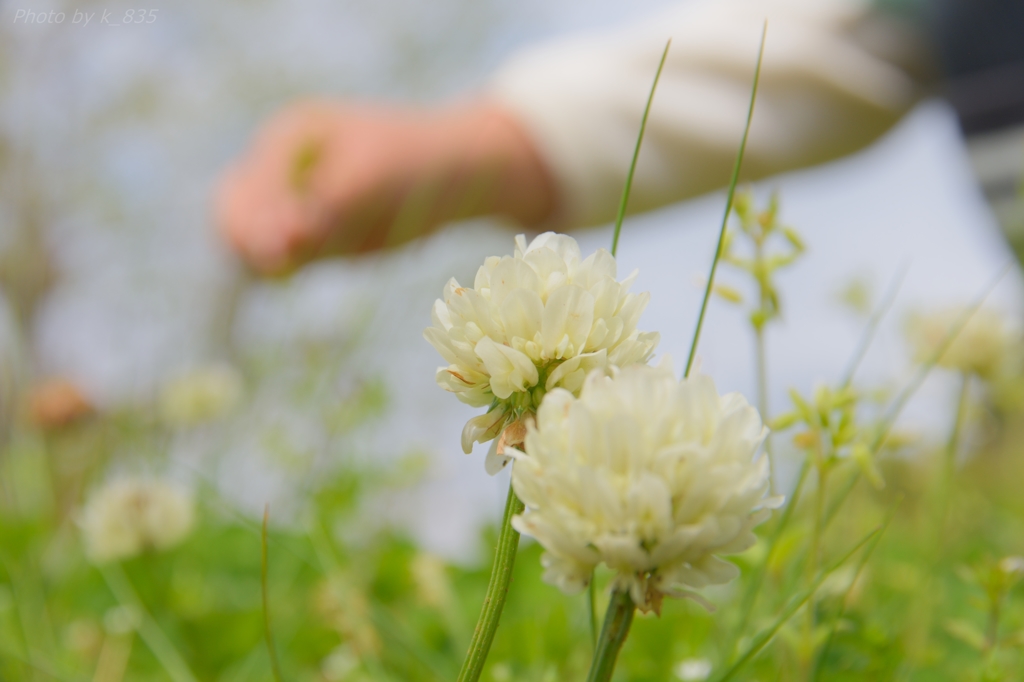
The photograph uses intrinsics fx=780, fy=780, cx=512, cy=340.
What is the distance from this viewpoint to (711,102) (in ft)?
4.55

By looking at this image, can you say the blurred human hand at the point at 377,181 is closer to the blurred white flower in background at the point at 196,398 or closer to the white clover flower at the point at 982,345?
the blurred white flower in background at the point at 196,398

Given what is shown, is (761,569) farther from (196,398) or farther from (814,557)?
(196,398)

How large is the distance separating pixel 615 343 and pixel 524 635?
0.32 m

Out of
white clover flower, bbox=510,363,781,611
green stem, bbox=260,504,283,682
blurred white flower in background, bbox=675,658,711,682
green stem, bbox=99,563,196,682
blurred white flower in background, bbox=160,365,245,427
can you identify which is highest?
white clover flower, bbox=510,363,781,611

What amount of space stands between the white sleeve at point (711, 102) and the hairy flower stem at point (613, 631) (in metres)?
1.27

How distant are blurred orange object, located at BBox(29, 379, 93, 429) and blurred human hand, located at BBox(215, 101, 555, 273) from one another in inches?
12.0

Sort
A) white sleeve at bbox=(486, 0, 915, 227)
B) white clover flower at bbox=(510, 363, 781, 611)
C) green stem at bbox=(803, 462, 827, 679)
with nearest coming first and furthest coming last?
white clover flower at bbox=(510, 363, 781, 611), green stem at bbox=(803, 462, 827, 679), white sleeve at bbox=(486, 0, 915, 227)

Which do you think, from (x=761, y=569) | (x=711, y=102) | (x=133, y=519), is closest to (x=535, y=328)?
(x=761, y=569)

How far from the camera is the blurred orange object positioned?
1.04 m

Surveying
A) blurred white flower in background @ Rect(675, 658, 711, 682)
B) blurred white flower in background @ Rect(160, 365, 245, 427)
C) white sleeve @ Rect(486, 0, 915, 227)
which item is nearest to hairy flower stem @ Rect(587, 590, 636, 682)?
blurred white flower in background @ Rect(675, 658, 711, 682)

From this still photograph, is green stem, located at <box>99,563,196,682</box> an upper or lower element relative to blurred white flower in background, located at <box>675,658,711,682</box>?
lower

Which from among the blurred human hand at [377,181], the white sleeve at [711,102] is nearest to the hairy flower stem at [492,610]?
the blurred human hand at [377,181]

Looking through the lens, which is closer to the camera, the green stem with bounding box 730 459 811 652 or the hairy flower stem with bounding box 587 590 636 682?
the hairy flower stem with bounding box 587 590 636 682

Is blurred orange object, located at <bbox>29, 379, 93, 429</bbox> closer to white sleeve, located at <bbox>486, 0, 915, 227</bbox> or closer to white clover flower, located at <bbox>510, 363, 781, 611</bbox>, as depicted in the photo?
white sleeve, located at <bbox>486, 0, 915, 227</bbox>
